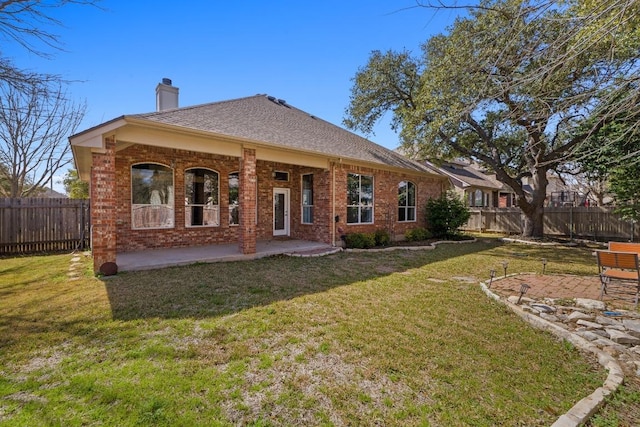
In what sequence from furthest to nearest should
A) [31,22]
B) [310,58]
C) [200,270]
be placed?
1. [310,58]
2. [200,270]
3. [31,22]

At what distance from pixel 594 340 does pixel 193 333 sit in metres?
4.81

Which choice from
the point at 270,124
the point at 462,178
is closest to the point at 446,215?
the point at 270,124

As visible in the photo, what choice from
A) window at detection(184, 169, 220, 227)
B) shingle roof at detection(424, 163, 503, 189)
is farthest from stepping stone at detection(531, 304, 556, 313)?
shingle roof at detection(424, 163, 503, 189)

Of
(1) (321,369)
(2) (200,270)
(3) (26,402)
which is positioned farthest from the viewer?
(2) (200,270)

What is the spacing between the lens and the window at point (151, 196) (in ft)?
28.8

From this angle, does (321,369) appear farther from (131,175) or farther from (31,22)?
(131,175)

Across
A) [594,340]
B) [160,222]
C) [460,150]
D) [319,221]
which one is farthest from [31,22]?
[460,150]

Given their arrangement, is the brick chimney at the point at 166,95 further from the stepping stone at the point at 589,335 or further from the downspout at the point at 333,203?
the stepping stone at the point at 589,335

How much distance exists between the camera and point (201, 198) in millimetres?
10000

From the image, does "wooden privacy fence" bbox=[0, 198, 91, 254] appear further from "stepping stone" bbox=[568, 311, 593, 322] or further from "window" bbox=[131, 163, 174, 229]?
"stepping stone" bbox=[568, 311, 593, 322]

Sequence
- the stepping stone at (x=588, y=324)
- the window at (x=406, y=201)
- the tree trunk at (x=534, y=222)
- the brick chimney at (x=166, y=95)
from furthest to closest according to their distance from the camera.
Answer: the tree trunk at (x=534, y=222) < the window at (x=406, y=201) < the brick chimney at (x=166, y=95) < the stepping stone at (x=588, y=324)

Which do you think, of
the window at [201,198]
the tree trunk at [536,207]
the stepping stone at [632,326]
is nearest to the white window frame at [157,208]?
the window at [201,198]

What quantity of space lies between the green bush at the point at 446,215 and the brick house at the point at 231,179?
582 millimetres

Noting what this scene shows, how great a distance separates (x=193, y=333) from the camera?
3697mm
